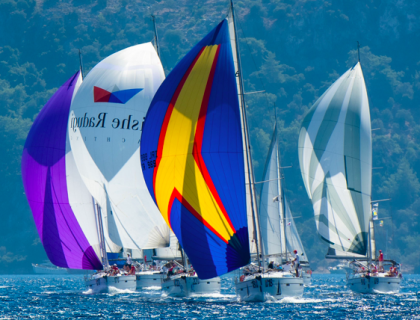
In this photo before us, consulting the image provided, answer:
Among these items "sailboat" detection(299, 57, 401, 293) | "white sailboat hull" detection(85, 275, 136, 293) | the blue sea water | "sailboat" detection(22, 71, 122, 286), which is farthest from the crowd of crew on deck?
"sailboat" detection(22, 71, 122, 286)

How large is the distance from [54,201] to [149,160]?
9.87 m

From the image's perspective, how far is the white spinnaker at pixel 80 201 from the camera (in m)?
36.2

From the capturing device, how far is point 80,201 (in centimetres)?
3638

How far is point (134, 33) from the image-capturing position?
14888 centimetres

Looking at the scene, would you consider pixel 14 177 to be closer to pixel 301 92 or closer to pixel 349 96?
pixel 301 92

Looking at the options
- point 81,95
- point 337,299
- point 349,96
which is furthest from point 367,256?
point 81,95

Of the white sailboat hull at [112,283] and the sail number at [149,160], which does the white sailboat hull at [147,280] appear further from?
the sail number at [149,160]

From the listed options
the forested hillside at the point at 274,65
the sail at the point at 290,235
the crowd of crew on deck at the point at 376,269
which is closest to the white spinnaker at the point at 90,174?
the crowd of crew on deck at the point at 376,269

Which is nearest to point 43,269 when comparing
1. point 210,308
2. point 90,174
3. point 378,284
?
point 90,174

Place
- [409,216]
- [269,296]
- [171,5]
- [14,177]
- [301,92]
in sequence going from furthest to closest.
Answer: [171,5] → [301,92] → [14,177] → [409,216] → [269,296]

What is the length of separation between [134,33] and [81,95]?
380ft

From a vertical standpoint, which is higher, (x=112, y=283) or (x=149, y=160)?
(x=149, y=160)

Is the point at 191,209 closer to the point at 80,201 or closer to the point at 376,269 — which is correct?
the point at 80,201

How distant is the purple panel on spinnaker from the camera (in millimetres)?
35844
